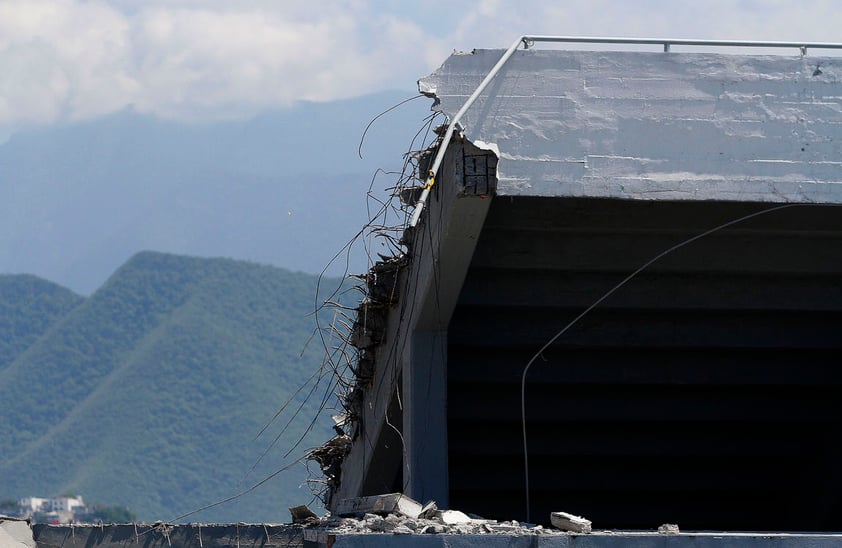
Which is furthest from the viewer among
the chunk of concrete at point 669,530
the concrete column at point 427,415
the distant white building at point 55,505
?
the distant white building at point 55,505

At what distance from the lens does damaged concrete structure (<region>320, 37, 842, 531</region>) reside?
772 centimetres

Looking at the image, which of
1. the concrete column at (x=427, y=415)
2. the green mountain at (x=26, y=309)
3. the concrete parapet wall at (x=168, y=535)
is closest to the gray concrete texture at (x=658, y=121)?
the concrete column at (x=427, y=415)

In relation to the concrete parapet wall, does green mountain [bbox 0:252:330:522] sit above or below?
above

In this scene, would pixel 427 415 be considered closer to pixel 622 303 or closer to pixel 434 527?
pixel 622 303

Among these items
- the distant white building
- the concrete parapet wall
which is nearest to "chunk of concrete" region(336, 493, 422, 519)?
the concrete parapet wall

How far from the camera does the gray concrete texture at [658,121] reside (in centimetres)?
767

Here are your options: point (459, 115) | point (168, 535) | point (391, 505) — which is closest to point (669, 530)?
point (391, 505)

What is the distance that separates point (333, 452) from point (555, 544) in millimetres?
5990

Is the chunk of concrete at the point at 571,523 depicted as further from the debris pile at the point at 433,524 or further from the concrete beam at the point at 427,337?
the concrete beam at the point at 427,337

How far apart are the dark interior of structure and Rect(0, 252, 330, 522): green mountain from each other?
9146 centimetres

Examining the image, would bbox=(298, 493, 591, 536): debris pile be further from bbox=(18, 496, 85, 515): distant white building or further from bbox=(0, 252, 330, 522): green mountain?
bbox=(0, 252, 330, 522): green mountain

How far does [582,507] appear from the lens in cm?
1103

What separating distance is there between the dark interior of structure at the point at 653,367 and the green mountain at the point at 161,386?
9146cm

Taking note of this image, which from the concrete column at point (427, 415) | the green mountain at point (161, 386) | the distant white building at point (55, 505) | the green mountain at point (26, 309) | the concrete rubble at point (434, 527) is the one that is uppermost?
the green mountain at point (26, 309)
